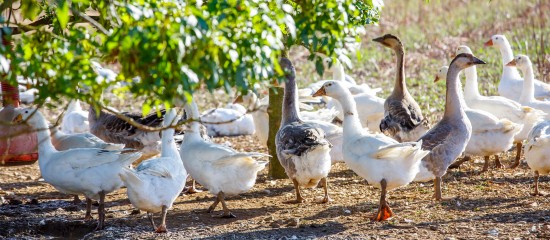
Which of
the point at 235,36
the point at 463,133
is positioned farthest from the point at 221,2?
the point at 463,133

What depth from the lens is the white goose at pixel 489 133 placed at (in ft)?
30.7

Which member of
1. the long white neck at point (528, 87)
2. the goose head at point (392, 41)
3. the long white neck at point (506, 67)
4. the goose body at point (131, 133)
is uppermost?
the goose head at point (392, 41)

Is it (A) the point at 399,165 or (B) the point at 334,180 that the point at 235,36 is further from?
(B) the point at 334,180

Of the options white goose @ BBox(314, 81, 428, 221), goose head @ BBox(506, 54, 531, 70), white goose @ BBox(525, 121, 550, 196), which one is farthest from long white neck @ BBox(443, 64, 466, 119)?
goose head @ BBox(506, 54, 531, 70)

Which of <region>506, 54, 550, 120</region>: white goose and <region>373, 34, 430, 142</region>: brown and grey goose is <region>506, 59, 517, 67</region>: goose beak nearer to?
<region>506, 54, 550, 120</region>: white goose

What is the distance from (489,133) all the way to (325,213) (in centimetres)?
248

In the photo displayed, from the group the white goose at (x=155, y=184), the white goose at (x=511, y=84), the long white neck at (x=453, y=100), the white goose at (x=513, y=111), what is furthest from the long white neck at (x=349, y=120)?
the white goose at (x=511, y=84)

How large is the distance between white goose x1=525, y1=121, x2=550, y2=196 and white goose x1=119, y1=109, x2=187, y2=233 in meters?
3.42

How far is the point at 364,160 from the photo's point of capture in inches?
304

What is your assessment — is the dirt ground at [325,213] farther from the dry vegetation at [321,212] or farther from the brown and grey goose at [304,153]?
the brown and grey goose at [304,153]

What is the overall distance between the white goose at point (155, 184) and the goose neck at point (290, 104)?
5.56 ft

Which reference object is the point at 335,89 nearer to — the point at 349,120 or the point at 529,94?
the point at 349,120

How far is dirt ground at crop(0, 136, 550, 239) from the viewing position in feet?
23.6

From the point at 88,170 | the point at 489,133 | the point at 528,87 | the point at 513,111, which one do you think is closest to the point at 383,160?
the point at 489,133
